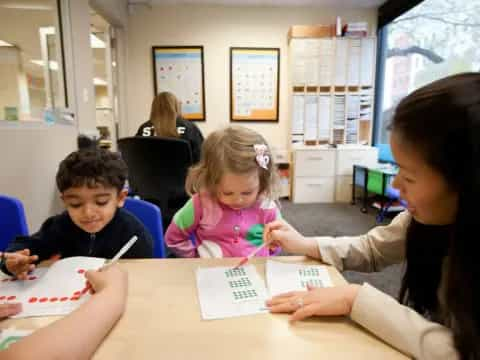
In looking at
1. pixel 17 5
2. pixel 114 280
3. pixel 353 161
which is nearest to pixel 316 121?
pixel 353 161

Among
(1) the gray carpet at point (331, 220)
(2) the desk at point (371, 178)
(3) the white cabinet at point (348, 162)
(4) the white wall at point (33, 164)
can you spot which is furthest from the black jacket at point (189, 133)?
(3) the white cabinet at point (348, 162)

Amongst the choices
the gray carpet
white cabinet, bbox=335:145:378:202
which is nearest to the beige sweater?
the gray carpet

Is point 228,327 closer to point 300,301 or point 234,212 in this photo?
point 300,301

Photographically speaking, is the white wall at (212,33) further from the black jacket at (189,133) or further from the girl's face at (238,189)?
the girl's face at (238,189)

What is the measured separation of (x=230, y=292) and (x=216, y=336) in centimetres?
14

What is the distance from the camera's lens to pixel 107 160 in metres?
0.87

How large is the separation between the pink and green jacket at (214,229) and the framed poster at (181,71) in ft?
10.2

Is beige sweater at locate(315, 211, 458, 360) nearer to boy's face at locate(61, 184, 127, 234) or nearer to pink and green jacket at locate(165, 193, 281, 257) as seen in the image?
pink and green jacket at locate(165, 193, 281, 257)

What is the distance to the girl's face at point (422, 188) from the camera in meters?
0.48

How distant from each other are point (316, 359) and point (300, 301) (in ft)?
0.37

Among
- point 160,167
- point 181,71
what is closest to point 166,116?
point 160,167

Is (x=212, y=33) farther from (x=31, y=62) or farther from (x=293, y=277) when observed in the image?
(x=293, y=277)

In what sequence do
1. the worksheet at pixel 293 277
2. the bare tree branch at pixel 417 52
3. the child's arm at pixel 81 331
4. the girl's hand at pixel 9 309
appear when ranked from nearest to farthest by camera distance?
1. the child's arm at pixel 81 331
2. the girl's hand at pixel 9 309
3. the worksheet at pixel 293 277
4. the bare tree branch at pixel 417 52

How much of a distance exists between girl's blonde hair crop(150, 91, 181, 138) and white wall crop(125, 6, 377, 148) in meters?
1.94
